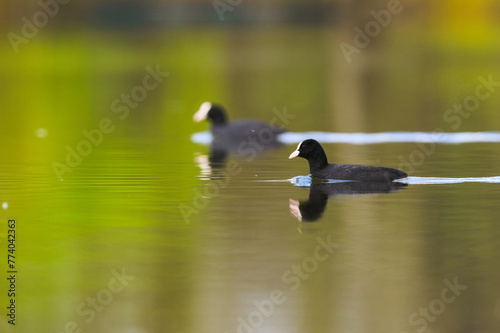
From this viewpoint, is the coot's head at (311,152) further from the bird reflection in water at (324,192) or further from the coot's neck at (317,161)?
the bird reflection in water at (324,192)

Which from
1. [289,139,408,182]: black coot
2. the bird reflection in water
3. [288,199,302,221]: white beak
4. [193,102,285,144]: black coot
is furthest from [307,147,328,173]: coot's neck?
[193,102,285,144]: black coot

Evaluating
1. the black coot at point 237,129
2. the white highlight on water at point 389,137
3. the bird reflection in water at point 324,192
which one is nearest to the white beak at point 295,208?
the bird reflection in water at point 324,192

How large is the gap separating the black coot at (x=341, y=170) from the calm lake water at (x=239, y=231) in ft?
1.73

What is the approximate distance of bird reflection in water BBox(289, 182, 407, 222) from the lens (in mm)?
14664

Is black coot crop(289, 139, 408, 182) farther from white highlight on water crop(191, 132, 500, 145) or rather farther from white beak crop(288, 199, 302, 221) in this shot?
white highlight on water crop(191, 132, 500, 145)

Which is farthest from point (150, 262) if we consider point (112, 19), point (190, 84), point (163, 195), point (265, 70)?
point (112, 19)

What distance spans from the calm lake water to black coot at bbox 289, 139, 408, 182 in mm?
528

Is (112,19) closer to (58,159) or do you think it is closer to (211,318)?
(58,159)

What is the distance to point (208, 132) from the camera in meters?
27.2

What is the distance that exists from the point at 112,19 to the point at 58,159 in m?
88.9

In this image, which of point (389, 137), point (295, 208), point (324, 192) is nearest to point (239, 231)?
point (295, 208)

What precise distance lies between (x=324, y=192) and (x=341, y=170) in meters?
1.06

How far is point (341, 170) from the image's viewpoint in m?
17.6

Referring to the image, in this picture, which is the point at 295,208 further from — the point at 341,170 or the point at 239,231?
the point at 341,170
